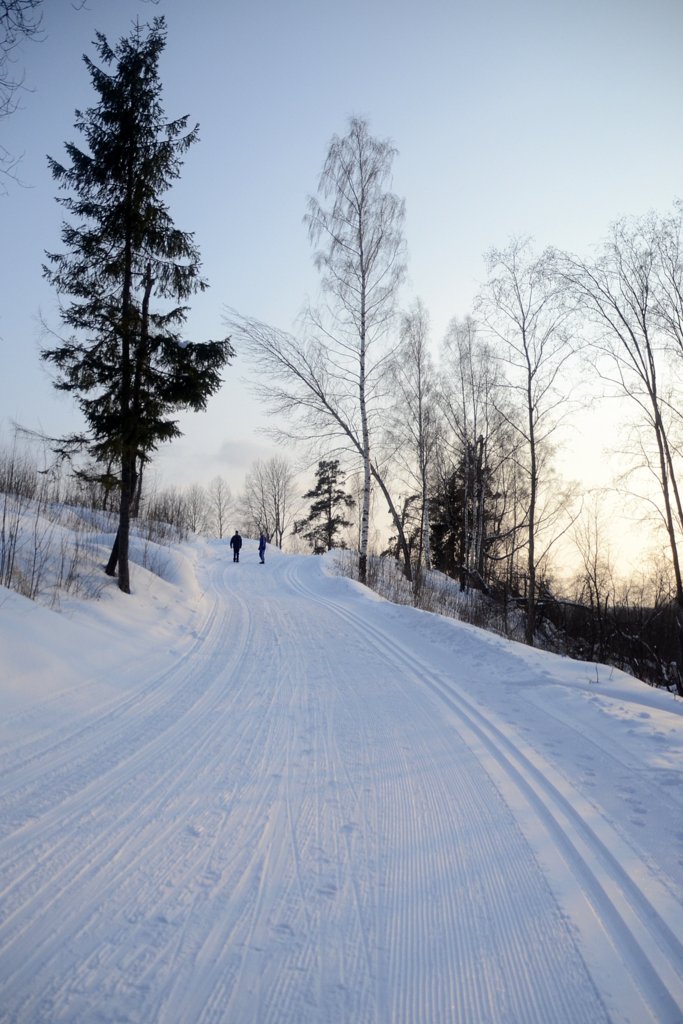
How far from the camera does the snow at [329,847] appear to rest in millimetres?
1824

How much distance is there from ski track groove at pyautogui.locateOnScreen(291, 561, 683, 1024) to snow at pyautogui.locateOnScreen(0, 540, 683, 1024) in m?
0.01

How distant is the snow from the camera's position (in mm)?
1824

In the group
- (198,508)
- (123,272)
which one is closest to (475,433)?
(123,272)

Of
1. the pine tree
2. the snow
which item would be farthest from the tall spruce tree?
the pine tree

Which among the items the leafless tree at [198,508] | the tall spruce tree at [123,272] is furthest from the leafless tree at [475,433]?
the leafless tree at [198,508]

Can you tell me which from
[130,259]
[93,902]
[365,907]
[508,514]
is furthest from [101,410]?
[508,514]

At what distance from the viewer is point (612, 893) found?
7.80 ft

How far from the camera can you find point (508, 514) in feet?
81.5

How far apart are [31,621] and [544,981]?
583cm

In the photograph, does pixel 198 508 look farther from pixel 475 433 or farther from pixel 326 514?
pixel 475 433

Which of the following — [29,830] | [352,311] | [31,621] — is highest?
[352,311]

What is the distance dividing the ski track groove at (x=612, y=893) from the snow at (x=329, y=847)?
0.01 metres

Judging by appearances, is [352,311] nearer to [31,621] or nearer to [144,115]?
[144,115]

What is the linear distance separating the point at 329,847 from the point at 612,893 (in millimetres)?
1467
